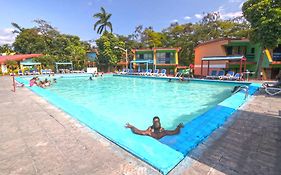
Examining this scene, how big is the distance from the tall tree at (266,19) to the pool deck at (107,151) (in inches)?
388

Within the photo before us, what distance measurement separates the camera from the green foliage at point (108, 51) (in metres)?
31.6

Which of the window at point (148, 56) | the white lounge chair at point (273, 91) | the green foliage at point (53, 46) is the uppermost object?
the green foliage at point (53, 46)

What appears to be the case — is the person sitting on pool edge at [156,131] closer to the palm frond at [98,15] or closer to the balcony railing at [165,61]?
the balcony railing at [165,61]

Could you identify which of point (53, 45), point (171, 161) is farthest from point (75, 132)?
point (53, 45)

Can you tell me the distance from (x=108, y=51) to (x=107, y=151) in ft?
99.6

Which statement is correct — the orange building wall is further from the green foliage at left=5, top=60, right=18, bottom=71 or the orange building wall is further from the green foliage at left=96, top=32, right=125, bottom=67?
the green foliage at left=5, top=60, right=18, bottom=71

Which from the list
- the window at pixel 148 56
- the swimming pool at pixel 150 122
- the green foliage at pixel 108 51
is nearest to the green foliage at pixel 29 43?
the green foliage at pixel 108 51

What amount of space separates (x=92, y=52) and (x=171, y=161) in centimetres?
4128

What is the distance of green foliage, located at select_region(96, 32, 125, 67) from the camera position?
3156 centimetres

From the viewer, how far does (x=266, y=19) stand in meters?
11.4

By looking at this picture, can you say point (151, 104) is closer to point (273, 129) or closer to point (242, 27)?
point (273, 129)

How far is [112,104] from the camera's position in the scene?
9508mm

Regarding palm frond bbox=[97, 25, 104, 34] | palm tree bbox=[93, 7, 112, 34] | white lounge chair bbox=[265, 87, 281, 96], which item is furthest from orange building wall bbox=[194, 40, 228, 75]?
palm frond bbox=[97, 25, 104, 34]

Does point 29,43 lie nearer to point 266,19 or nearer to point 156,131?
point 266,19
